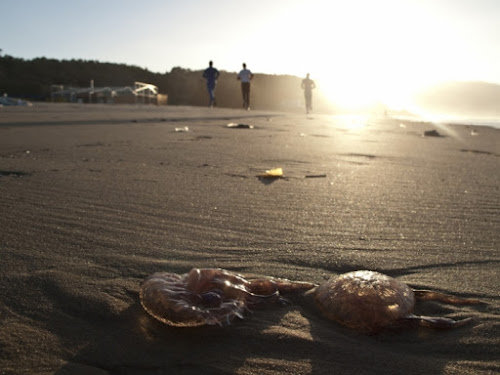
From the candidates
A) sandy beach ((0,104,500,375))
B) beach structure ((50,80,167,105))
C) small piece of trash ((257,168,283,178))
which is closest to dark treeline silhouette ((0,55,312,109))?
beach structure ((50,80,167,105))

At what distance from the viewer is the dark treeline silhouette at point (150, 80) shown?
3884cm

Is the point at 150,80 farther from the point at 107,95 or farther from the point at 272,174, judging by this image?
the point at 272,174

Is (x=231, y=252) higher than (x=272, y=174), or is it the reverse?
(x=272, y=174)

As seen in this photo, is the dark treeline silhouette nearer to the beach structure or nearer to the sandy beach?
the beach structure

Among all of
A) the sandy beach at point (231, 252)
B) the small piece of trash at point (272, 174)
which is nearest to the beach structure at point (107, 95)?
the small piece of trash at point (272, 174)

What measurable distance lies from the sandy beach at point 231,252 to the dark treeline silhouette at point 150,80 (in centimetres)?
3284

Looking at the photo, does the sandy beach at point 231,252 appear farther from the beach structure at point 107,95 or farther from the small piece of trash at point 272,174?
the beach structure at point 107,95

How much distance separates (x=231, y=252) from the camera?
182 cm

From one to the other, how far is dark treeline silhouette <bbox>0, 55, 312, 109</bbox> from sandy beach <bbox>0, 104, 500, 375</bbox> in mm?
32841

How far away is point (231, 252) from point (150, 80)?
4674cm

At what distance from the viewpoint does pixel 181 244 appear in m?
1.88

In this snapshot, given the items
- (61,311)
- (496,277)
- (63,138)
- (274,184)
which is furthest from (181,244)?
(63,138)

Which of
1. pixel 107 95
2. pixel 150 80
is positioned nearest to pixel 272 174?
pixel 107 95

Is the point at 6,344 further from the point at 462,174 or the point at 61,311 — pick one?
the point at 462,174
